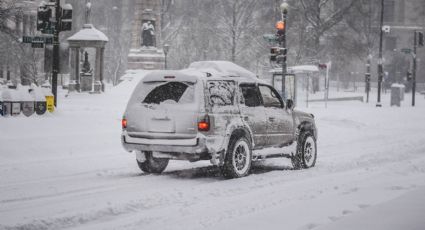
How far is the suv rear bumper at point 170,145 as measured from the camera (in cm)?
1100

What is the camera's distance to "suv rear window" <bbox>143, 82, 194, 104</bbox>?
445 inches

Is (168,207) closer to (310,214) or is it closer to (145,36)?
(310,214)

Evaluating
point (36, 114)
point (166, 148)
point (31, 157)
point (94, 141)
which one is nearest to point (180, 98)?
point (166, 148)

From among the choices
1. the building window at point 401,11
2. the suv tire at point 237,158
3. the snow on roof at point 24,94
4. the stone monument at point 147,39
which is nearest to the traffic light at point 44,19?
the snow on roof at point 24,94

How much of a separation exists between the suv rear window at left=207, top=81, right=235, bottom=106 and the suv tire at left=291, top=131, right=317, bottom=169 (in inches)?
94.3

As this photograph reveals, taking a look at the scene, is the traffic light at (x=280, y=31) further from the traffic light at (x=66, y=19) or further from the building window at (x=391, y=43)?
the building window at (x=391, y=43)

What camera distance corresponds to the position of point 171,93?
11.5m

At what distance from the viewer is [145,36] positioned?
43875 mm

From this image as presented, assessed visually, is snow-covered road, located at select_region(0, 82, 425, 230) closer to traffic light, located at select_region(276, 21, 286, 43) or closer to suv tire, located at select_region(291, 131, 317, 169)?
suv tire, located at select_region(291, 131, 317, 169)

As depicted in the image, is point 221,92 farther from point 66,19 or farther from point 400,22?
point 400,22

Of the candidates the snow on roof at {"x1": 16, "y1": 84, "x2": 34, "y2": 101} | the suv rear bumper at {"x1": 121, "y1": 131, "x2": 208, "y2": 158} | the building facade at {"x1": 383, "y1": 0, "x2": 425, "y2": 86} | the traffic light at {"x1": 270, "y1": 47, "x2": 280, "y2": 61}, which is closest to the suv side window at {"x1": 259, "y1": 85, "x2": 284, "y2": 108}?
the suv rear bumper at {"x1": 121, "y1": 131, "x2": 208, "y2": 158}

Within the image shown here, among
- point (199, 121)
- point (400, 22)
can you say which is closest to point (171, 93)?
point (199, 121)

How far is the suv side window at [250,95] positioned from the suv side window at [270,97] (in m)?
0.22

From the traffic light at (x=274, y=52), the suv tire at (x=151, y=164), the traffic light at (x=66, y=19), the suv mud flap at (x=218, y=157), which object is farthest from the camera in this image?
the traffic light at (x=274, y=52)
